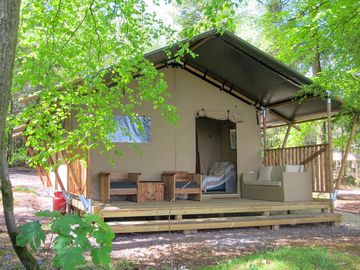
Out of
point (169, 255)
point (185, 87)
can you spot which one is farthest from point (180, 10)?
point (169, 255)

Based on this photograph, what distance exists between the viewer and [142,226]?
20.5 ft

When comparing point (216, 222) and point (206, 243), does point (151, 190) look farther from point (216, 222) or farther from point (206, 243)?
point (206, 243)

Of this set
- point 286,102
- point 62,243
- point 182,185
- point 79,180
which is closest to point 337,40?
point 286,102

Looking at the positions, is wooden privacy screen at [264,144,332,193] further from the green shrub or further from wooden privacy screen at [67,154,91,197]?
the green shrub

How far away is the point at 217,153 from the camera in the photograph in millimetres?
10562

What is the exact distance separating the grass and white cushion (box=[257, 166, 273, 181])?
389 cm

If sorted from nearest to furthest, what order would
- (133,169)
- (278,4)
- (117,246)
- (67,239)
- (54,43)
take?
(67,239), (54,43), (117,246), (133,169), (278,4)

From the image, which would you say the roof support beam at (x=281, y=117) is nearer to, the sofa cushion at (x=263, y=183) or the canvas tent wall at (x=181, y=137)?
the canvas tent wall at (x=181, y=137)

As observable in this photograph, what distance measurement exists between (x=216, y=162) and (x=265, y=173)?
180cm

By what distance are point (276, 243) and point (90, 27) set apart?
3.94 metres

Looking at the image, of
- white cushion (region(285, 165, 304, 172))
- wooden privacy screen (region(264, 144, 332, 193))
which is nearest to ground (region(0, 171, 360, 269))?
wooden privacy screen (region(264, 144, 332, 193))

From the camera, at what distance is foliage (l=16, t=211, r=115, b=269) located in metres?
2.31

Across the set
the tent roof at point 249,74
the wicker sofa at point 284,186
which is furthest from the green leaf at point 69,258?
the wicker sofa at point 284,186

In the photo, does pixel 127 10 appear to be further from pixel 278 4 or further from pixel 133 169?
pixel 278 4
